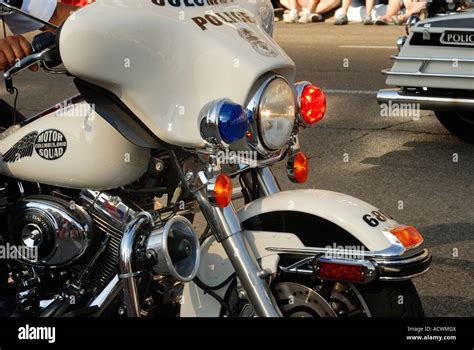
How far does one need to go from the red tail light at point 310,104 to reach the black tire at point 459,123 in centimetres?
438

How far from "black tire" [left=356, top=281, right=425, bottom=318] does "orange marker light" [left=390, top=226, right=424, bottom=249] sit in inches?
4.9

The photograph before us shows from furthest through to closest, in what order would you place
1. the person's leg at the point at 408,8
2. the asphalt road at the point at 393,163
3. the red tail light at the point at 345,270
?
the person's leg at the point at 408,8
the asphalt road at the point at 393,163
the red tail light at the point at 345,270

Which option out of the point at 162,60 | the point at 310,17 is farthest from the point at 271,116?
the point at 310,17

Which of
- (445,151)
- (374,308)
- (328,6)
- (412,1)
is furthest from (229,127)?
(328,6)

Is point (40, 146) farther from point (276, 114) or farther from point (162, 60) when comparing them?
A: point (276, 114)

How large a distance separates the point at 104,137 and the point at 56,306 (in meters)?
0.63

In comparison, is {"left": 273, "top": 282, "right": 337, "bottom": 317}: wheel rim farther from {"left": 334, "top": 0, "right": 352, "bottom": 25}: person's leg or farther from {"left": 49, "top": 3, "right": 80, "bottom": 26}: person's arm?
{"left": 334, "top": 0, "right": 352, "bottom": 25}: person's leg

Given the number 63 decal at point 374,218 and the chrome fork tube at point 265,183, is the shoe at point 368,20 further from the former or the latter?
the number 63 decal at point 374,218

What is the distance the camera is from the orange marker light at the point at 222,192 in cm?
314

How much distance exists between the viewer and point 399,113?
8.09 metres

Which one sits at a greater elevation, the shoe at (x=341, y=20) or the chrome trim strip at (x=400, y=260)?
the chrome trim strip at (x=400, y=260)

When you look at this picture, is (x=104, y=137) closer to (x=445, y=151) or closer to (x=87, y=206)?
(x=87, y=206)

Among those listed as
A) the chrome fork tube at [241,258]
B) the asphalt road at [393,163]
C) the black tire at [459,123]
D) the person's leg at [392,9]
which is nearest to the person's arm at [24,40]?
the chrome fork tube at [241,258]

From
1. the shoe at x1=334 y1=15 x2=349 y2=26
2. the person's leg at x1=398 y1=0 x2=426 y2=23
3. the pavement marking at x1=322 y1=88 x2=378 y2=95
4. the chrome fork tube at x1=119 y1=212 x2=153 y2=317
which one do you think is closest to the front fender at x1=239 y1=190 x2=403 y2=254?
the chrome fork tube at x1=119 y1=212 x2=153 y2=317
